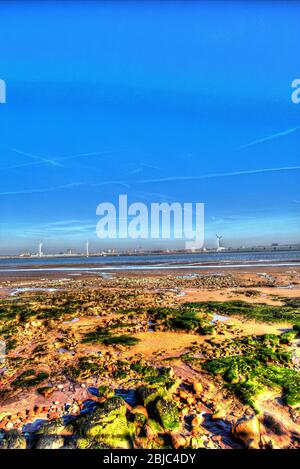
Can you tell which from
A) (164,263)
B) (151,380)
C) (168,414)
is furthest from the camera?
(164,263)

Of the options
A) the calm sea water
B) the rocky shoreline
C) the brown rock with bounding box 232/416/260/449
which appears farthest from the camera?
the calm sea water

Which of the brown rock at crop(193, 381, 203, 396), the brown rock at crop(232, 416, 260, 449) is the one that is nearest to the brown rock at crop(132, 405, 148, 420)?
the brown rock at crop(193, 381, 203, 396)

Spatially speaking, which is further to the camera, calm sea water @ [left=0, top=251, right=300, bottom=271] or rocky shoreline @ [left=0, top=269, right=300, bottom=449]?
calm sea water @ [left=0, top=251, right=300, bottom=271]

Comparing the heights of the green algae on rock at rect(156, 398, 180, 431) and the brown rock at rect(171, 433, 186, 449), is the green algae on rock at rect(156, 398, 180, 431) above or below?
above

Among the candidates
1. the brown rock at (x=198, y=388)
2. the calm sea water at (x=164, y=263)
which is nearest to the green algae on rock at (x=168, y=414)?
the brown rock at (x=198, y=388)

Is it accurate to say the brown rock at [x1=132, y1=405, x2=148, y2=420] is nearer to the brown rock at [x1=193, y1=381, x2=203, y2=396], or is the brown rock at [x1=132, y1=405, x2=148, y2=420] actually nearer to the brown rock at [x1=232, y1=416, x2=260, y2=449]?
the brown rock at [x1=193, y1=381, x2=203, y2=396]

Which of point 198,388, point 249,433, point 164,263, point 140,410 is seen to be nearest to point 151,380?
point 198,388

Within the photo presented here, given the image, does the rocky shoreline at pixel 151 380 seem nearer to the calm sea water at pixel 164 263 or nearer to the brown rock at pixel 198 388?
the brown rock at pixel 198 388

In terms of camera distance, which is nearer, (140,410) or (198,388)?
(140,410)

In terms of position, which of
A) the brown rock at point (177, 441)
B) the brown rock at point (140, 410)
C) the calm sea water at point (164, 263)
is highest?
the brown rock at point (140, 410)

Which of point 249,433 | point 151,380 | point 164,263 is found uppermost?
point 249,433

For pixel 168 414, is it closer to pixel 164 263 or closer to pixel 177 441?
pixel 177 441
